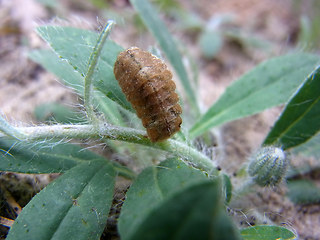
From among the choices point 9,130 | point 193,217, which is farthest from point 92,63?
point 193,217

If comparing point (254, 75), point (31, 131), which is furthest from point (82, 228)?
point (254, 75)

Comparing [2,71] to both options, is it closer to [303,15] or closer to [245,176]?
[245,176]

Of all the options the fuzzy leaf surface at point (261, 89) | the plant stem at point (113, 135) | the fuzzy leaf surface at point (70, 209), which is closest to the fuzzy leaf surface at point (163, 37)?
the fuzzy leaf surface at point (261, 89)

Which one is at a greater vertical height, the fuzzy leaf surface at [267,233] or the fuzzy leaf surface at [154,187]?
the fuzzy leaf surface at [154,187]

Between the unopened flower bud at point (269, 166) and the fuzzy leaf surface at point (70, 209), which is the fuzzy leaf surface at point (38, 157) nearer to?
the fuzzy leaf surface at point (70, 209)

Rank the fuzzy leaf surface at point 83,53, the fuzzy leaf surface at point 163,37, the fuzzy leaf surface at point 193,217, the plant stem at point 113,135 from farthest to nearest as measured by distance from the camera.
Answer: the fuzzy leaf surface at point 163,37, the fuzzy leaf surface at point 83,53, the plant stem at point 113,135, the fuzzy leaf surface at point 193,217

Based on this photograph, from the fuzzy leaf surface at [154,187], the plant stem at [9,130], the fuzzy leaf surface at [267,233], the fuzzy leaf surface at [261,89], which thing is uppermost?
the plant stem at [9,130]

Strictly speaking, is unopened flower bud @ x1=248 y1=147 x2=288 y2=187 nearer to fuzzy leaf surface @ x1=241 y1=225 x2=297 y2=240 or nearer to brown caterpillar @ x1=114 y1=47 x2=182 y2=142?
fuzzy leaf surface @ x1=241 y1=225 x2=297 y2=240
